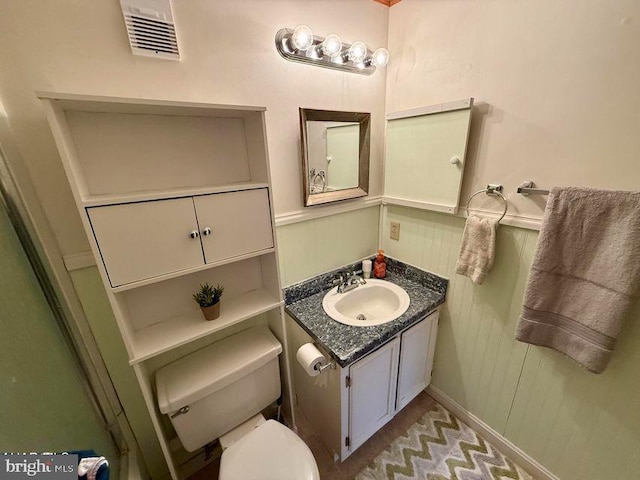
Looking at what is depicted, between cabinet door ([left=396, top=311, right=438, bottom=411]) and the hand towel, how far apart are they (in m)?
0.36

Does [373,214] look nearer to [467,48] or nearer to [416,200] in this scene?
[416,200]

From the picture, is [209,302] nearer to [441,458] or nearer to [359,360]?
[359,360]

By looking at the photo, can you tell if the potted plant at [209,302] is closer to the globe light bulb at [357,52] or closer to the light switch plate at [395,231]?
the light switch plate at [395,231]

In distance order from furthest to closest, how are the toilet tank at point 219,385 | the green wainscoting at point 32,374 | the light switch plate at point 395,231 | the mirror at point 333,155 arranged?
the light switch plate at point 395,231
the mirror at point 333,155
the toilet tank at point 219,385
the green wainscoting at point 32,374

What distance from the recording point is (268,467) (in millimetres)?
977

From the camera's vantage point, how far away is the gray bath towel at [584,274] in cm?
80

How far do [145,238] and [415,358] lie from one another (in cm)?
143

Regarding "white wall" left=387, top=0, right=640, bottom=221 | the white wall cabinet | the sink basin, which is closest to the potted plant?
the white wall cabinet

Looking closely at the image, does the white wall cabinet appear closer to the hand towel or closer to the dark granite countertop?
the dark granite countertop

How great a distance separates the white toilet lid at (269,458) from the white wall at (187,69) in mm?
987

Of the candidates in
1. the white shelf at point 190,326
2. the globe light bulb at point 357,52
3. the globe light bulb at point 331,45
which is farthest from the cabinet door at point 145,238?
the globe light bulb at point 357,52

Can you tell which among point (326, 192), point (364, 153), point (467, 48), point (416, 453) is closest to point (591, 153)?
point (467, 48)

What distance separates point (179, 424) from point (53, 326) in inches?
23.5

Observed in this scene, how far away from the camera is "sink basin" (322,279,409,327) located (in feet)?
4.60
